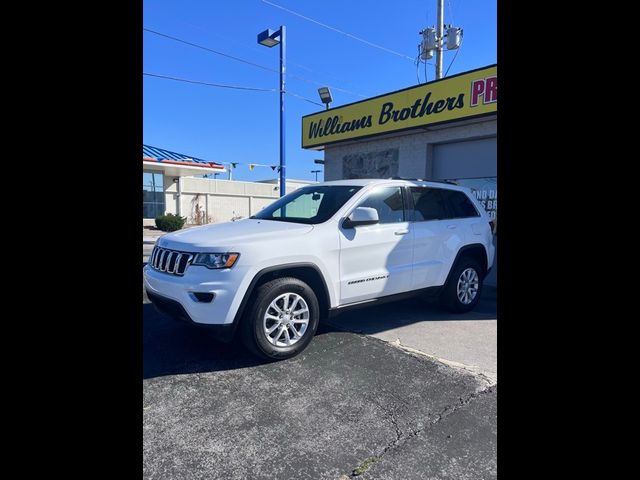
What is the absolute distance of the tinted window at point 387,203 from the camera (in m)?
4.75

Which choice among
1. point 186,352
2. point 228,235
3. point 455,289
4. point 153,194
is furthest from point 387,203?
point 153,194

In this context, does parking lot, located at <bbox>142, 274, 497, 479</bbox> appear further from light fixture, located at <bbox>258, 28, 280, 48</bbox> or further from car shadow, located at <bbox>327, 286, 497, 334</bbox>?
light fixture, located at <bbox>258, 28, 280, 48</bbox>

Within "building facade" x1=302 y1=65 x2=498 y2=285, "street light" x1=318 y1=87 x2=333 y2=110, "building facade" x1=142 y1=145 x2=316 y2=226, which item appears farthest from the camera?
"building facade" x1=142 y1=145 x2=316 y2=226

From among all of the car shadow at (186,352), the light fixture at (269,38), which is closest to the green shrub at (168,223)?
the light fixture at (269,38)

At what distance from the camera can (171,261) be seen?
12.9 feet

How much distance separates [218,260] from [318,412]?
1.51 meters

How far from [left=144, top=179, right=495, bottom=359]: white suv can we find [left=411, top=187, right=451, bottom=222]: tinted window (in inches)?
0.5

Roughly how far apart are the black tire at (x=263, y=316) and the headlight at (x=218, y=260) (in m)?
0.37

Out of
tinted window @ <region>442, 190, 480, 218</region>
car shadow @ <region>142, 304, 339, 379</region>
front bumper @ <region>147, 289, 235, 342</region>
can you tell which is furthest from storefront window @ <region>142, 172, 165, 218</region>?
front bumper @ <region>147, 289, 235, 342</region>

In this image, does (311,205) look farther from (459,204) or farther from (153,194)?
(153,194)

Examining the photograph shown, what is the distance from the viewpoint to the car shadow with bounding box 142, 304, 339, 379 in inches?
148
